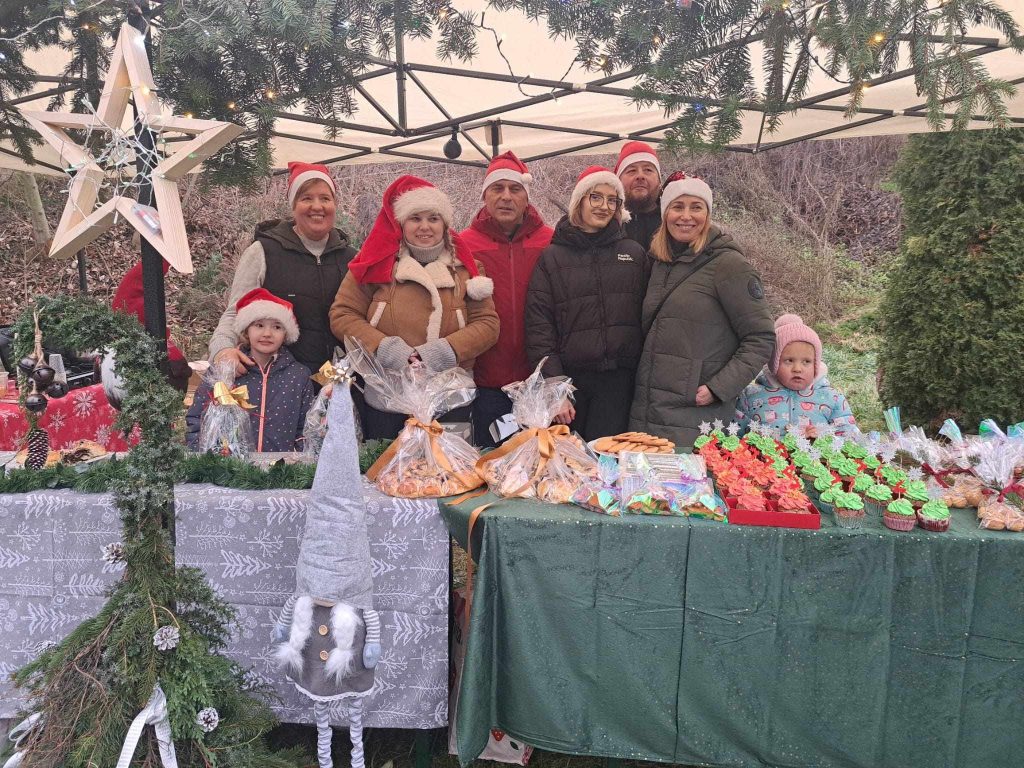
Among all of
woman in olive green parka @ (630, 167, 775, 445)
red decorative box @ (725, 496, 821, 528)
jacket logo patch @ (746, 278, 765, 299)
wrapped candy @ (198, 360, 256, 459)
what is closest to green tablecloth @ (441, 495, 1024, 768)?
red decorative box @ (725, 496, 821, 528)

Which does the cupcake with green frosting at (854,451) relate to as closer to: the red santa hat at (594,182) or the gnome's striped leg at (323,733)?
the red santa hat at (594,182)

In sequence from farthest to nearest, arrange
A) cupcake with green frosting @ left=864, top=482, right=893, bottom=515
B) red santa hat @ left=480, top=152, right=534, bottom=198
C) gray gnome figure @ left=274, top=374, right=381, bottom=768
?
red santa hat @ left=480, top=152, right=534, bottom=198 < cupcake with green frosting @ left=864, top=482, right=893, bottom=515 < gray gnome figure @ left=274, top=374, right=381, bottom=768

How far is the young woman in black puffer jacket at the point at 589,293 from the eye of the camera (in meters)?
3.41

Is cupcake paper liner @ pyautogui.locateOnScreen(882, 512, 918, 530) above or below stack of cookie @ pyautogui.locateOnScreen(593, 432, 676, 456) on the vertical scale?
below

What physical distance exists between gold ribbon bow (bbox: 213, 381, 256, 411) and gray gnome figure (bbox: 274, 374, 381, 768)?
86cm

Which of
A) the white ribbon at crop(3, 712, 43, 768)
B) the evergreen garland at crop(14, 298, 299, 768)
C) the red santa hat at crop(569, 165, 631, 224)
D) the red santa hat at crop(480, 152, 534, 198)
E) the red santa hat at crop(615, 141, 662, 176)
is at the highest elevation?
the red santa hat at crop(615, 141, 662, 176)

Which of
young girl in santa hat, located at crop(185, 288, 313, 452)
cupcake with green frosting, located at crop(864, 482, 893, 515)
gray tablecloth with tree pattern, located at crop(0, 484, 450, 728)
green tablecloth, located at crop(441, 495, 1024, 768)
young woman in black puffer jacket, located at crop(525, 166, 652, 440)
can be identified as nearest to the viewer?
green tablecloth, located at crop(441, 495, 1024, 768)

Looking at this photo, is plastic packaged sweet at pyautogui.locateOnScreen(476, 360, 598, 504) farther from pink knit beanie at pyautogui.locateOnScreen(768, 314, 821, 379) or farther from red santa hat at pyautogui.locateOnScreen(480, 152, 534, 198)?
red santa hat at pyautogui.locateOnScreen(480, 152, 534, 198)

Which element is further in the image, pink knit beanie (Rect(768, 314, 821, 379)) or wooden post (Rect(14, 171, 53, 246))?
wooden post (Rect(14, 171, 53, 246))

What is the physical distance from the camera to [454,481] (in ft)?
7.93

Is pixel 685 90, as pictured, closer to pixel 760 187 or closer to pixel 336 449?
pixel 336 449

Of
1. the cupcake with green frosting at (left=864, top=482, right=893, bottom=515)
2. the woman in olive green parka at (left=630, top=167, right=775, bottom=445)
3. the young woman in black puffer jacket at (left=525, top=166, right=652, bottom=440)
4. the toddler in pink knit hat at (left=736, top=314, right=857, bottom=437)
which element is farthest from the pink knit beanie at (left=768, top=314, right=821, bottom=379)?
the cupcake with green frosting at (left=864, top=482, right=893, bottom=515)

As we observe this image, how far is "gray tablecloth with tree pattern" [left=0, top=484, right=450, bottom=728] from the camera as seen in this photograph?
2.36 metres

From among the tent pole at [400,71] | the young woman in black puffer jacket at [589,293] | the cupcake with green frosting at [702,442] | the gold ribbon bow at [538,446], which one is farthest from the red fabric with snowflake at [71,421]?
the cupcake with green frosting at [702,442]
